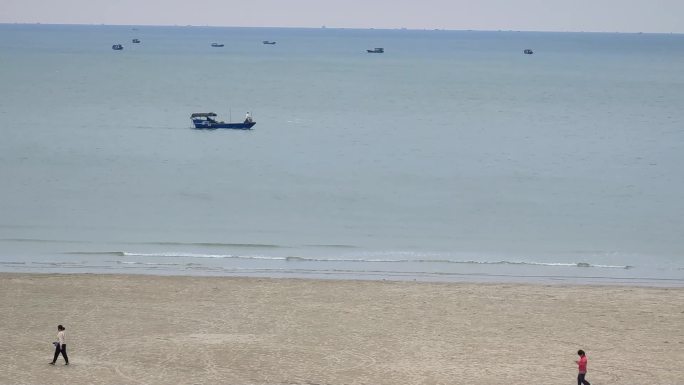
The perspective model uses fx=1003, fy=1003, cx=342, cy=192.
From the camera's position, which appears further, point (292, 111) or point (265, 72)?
point (265, 72)

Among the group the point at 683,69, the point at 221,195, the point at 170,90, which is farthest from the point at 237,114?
the point at 683,69

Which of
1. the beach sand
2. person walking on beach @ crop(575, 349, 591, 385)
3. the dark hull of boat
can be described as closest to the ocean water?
the dark hull of boat

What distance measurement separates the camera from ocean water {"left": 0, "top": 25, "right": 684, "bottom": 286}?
125 feet

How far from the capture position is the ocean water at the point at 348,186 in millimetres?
38156

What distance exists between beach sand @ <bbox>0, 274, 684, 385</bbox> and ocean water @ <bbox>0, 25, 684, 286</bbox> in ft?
11.4

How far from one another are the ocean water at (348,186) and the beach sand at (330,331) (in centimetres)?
346

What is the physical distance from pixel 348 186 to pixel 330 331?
28537 mm

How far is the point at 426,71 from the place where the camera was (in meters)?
168

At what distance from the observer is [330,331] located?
27109mm

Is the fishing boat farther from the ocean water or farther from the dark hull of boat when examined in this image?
the ocean water

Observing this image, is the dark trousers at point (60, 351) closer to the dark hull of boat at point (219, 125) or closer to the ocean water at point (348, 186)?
the ocean water at point (348, 186)

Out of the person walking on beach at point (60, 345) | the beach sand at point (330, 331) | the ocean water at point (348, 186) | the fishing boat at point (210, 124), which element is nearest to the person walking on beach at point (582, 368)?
the beach sand at point (330, 331)

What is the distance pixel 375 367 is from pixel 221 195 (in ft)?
95.5

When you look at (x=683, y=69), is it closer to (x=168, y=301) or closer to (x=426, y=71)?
(x=426, y=71)
